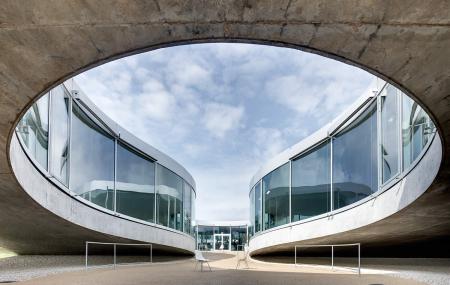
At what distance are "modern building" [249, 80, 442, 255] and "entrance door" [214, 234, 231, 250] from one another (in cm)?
2412

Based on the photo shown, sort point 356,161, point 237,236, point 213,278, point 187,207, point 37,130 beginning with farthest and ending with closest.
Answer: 1. point 237,236
2. point 187,207
3. point 356,161
4. point 213,278
5. point 37,130

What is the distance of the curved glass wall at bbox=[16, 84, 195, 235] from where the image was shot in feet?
40.0

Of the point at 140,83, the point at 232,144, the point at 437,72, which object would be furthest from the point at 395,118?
the point at 232,144

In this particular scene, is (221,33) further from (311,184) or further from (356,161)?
(311,184)

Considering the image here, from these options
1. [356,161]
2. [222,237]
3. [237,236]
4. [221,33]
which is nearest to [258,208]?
[356,161]

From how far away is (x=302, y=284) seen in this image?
10195mm

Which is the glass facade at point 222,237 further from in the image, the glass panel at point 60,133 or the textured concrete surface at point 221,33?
the textured concrete surface at point 221,33

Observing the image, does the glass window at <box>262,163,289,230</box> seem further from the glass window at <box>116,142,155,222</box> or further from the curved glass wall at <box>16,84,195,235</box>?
the glass window at <box>116,142,155,222</box>

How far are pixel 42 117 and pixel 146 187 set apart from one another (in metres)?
12.1

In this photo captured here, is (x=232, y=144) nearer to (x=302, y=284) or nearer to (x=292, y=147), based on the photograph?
(x=292, y=147)

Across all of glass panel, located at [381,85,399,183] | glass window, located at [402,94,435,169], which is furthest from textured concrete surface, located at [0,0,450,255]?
glass panel, located at [381,85,399,183]

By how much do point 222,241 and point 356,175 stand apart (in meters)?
35.8

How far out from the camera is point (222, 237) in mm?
50969

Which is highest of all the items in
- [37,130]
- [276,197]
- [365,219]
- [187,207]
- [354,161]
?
[37,130]
